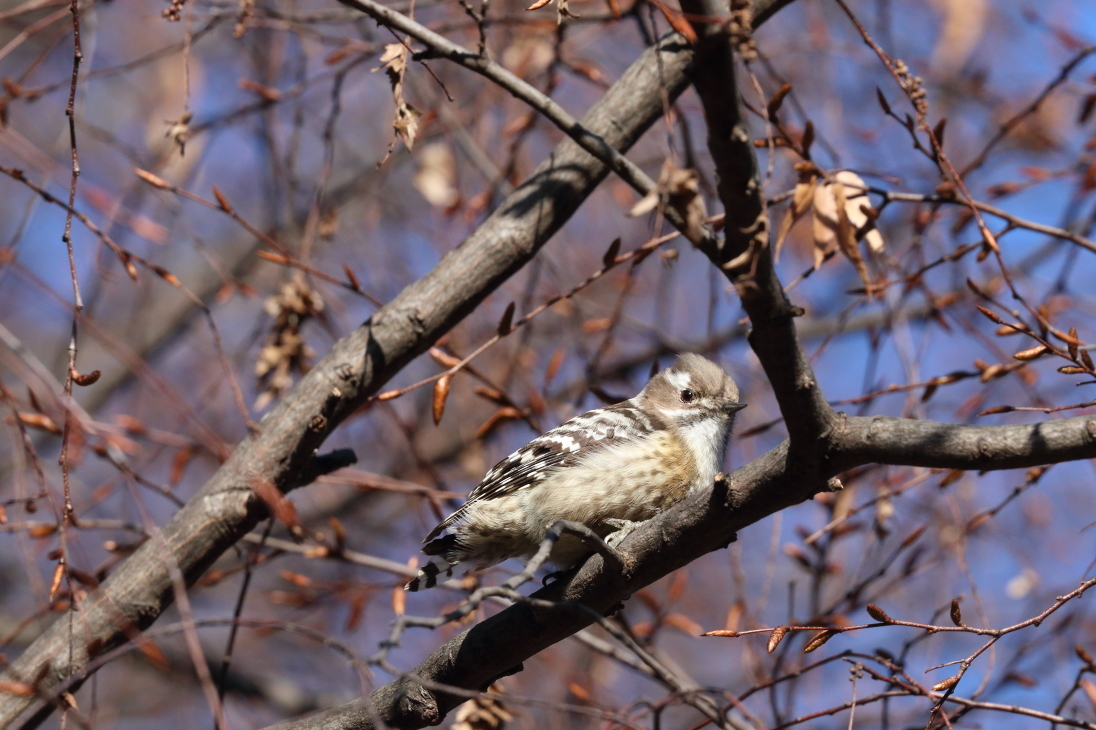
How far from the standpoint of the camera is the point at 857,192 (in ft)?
12.4

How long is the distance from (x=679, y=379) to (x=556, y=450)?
3.87 ft

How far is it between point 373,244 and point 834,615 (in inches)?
218

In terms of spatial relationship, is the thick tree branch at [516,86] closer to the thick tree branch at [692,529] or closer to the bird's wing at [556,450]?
the thick tree branch at [692,529]

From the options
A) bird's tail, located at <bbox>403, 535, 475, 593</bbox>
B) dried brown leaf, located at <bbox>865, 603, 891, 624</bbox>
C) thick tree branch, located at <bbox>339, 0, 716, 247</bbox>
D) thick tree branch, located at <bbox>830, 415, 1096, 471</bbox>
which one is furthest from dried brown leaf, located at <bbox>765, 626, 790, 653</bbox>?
bird's tail, located at <bbox>403, 535, 475, 593</bbox>

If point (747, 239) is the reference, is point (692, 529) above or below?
below

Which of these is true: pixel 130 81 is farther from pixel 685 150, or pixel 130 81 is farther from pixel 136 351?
pixel 685 150

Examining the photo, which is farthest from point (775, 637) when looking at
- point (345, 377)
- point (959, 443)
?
point (345, 377)

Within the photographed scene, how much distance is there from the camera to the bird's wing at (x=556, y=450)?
15.9 ft

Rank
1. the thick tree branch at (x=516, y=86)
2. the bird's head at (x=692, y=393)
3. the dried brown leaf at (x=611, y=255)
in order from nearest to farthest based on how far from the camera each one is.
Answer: the thick tree branch at (x=516, y=86)
the dried brown leaf at (x=611, y=255)
the bird's head at (x=692, y=393)

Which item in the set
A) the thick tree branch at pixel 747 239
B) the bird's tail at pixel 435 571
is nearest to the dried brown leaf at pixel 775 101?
the thick tree branch at pixel 747 239

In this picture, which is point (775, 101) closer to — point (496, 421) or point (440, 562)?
point (496, 421)

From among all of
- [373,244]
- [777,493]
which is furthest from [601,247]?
[777,493]

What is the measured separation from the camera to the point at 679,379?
5805mm

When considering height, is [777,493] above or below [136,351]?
below
